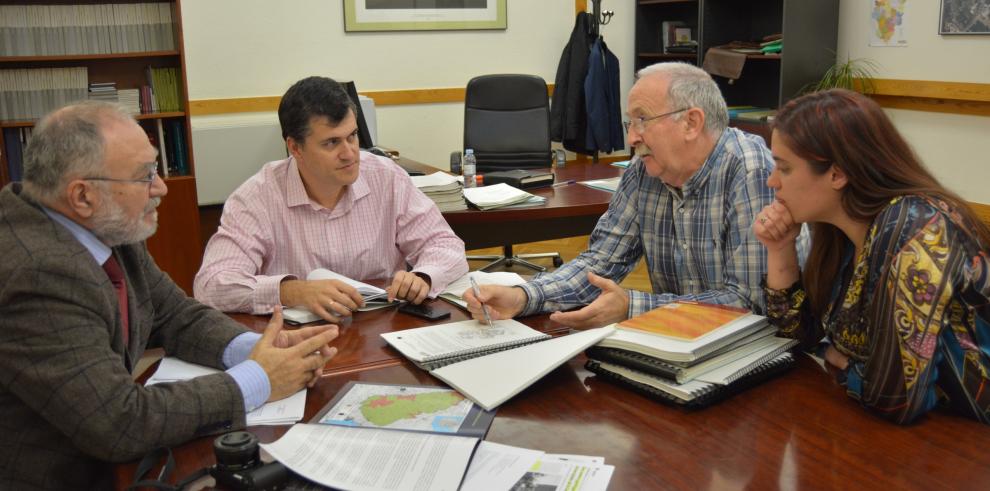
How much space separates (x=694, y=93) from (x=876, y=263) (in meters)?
0.75

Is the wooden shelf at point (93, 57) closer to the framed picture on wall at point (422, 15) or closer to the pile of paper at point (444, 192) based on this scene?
the framed picture on wall at point (422, 15)

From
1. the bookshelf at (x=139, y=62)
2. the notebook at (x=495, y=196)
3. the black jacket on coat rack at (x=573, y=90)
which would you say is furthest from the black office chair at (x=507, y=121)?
the bookshelf at (x=139, y=62)

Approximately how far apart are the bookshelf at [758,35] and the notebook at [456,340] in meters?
3.91

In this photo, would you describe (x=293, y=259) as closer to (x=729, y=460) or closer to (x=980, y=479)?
Result: (x=729, y=460)

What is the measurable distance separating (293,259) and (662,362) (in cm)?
128

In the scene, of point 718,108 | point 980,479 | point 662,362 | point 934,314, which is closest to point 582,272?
point 718,108

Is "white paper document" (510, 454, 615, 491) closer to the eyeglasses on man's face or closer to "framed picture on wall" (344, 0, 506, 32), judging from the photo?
the eyeglasses on man's face

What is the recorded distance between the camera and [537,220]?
3.55m

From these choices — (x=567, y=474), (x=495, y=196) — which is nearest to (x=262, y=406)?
(x=567, y=474)

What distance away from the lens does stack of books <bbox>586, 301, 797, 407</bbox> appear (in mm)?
1482

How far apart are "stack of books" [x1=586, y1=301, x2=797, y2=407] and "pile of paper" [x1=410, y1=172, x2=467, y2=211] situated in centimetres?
177

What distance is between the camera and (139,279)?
1.75 meters

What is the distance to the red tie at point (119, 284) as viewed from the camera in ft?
5.14

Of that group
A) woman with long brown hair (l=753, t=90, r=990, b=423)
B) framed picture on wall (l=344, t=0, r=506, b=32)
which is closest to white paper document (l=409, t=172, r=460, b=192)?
woman with long brown hair (l=753, t=90, r=990, b=423)
